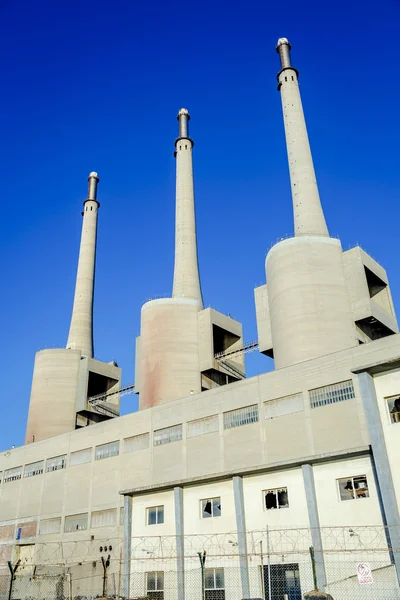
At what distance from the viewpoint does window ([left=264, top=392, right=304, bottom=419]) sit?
35.4 meters

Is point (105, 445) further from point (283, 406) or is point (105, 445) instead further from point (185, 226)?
point (185, 226)

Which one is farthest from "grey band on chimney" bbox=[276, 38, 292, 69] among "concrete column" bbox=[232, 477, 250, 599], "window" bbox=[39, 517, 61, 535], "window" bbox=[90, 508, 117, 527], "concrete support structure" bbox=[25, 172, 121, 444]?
"window" bbox=[39, 517, 61, 535]

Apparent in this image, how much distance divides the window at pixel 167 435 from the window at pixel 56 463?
471 inches

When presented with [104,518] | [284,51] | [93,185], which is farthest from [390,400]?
[93,185]

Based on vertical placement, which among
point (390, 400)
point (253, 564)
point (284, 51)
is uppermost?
point (284, 51)

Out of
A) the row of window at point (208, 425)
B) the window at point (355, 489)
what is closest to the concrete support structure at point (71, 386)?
the row of window at point (208, 425)

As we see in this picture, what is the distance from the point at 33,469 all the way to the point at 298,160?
4058cm

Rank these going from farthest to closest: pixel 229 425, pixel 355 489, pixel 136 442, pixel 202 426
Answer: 1. pixel 136 442
2. pixel 202 426
3. pixel 229 425
4. pixel 355 489

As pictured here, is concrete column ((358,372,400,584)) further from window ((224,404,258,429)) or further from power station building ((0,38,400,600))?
window ((224,404,258,429))

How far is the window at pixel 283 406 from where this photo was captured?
35.4 metres

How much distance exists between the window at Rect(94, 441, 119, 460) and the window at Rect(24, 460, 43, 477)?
8.08 meters

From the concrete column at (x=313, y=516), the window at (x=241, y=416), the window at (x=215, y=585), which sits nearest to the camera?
the concrete column at (x=313, y=516)

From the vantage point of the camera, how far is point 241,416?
3794 centimetres

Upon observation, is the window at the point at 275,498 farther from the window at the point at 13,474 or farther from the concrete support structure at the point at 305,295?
the window at the point at 13,474
